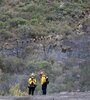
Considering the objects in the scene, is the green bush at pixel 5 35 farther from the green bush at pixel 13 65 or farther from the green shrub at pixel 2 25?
→ the green bush at pixel 13 65

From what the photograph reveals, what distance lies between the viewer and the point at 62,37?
23.1 meters

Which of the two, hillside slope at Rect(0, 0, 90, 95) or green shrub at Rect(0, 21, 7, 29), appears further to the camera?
green shrub at Rect(0, 21, 7, 29)

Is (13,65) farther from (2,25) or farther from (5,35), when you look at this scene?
(2,25)

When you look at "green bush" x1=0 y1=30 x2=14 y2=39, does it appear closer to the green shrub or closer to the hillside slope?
the hillside slope

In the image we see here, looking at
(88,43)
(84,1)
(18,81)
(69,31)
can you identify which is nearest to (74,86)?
(18,81)

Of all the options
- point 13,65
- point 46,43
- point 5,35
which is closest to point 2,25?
point 5,35

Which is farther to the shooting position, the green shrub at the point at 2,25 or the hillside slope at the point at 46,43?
the green shrub at the point at 2,25

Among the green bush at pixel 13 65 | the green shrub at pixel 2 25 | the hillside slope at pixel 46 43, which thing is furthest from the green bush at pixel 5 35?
the green bush at pixel 13 65

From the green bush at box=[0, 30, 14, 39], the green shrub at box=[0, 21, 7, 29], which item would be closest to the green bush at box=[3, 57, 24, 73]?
the green bush at box=[0, 30, 14, 39]

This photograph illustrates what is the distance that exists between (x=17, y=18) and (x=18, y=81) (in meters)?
7.68

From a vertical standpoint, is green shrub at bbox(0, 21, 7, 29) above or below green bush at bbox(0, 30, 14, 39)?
above

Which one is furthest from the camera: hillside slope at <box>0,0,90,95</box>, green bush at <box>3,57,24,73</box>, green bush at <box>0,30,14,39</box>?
green bush at <box>0,30,14,39</box>

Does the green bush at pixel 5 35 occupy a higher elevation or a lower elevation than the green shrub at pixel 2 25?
lower

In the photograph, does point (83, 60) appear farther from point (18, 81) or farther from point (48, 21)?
point (48, 21)
